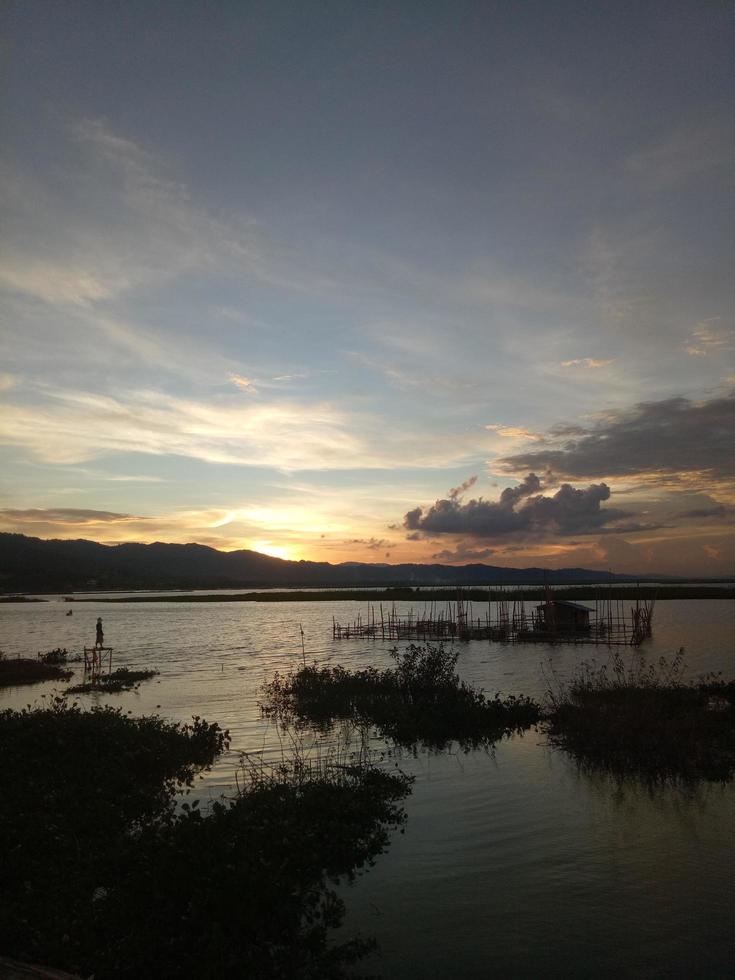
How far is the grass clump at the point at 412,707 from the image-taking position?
19062 millimetres

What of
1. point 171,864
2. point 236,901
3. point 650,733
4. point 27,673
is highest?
point 171,864

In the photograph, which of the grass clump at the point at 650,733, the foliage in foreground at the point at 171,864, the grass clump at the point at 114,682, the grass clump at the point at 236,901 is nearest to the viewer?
the grass clump at the point at 236,901

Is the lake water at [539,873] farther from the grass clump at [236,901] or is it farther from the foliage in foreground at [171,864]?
the foliage in foreground at [171,864]

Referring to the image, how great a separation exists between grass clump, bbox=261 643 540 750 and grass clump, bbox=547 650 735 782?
1790mm

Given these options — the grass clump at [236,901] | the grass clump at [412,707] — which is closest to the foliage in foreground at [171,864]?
the grass clump at [236,901]

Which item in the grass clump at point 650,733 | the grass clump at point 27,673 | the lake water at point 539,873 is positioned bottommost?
the grass clump at point 27,673

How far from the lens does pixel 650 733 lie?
16016 mm

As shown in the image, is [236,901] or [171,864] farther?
[171,864]

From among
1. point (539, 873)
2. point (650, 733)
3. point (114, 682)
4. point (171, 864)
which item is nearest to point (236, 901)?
point (171, 864)

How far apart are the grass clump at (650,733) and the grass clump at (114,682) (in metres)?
18.9

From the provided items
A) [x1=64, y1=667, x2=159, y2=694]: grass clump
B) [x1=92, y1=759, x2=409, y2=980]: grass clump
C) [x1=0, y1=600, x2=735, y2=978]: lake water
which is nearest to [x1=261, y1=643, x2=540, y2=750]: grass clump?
[x1=0, y1=600, x2=735, y2=978]: lake water

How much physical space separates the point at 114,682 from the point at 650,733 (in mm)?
23620

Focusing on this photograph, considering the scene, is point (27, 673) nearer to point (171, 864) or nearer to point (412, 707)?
point (412, 707)

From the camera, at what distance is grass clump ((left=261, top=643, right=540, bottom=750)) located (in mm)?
19062
